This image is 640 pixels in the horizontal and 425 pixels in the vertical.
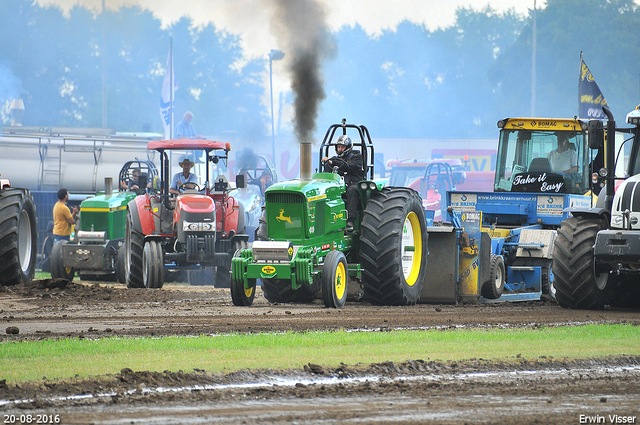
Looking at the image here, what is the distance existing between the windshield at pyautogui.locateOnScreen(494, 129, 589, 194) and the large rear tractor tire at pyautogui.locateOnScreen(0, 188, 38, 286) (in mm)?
8205

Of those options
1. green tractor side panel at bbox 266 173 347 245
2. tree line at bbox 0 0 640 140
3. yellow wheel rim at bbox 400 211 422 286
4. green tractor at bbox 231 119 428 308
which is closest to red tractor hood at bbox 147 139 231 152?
green tractor at bbox 231 119 428 308

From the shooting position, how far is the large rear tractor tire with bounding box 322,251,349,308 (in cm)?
1183

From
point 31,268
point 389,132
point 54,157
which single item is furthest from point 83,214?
point 389,132

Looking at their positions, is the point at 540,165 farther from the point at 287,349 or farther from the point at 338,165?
the point at 287,349

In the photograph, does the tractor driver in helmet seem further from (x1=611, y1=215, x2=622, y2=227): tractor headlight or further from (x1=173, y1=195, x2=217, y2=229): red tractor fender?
(x1=173, y1=195, x2=217, y2=229): red tractor fender

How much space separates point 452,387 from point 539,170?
10.6m

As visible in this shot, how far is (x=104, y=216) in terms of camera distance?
1928 centimetres

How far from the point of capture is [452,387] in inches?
266

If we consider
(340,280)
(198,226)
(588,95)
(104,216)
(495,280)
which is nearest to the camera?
(340,280)

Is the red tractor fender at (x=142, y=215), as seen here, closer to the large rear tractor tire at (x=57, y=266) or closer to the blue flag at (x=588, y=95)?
the large rear tractor tire at (x=57, y=266)

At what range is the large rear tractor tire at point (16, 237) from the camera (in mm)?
13945

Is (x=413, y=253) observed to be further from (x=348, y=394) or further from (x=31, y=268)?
(x=348, y=394)

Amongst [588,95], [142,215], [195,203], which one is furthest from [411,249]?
[588,95]

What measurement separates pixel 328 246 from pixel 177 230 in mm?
4531
